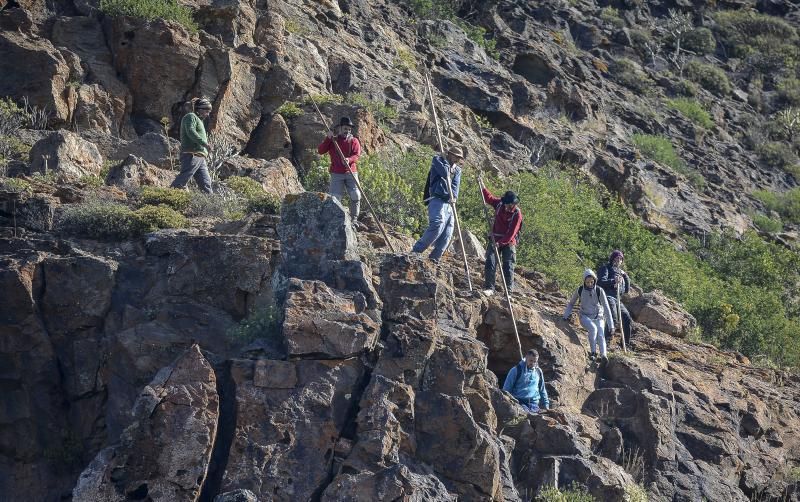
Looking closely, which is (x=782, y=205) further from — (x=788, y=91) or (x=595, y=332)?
(x=595, y=332)

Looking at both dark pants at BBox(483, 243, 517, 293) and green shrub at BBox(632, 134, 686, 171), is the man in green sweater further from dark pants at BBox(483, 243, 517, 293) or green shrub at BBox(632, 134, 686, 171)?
green shrub at BBox(632, 134, 686, 171)

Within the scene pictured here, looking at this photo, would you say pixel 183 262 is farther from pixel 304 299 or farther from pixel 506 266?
pixel 506 266

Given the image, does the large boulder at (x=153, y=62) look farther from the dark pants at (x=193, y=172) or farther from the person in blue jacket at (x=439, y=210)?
the person in blue jacket at (x=439, y=210)

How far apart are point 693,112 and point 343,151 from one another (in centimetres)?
2340

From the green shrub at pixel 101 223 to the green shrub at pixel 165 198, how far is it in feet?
3.24

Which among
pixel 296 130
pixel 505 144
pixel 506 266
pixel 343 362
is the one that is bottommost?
pixel 505 144

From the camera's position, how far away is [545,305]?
619 inches

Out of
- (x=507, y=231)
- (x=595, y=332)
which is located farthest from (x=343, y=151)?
(x=595, y=332)

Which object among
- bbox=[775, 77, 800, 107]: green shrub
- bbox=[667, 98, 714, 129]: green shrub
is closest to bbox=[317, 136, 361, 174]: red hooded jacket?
bbox=[667, 98, 714, 129]: green shrub

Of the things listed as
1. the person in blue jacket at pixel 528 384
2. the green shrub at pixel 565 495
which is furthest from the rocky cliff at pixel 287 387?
the person in blue jacket at pixel 528 384

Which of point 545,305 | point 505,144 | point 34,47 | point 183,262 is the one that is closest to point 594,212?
point 505,144

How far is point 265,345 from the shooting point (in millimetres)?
10305

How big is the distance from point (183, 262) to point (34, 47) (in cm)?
838

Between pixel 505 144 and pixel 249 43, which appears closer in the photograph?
pixel 249 43
